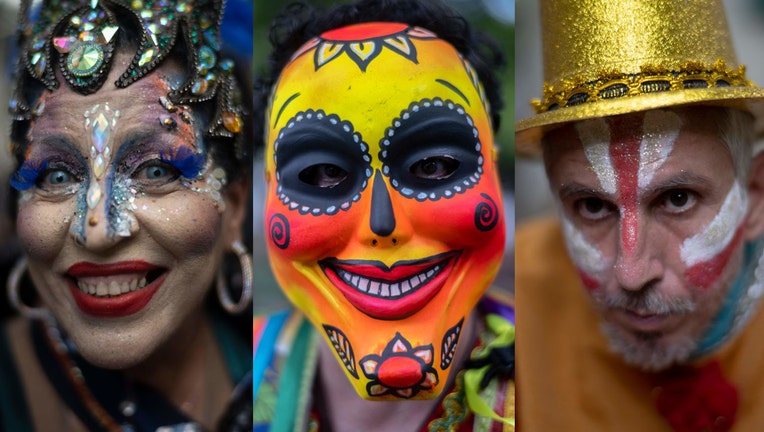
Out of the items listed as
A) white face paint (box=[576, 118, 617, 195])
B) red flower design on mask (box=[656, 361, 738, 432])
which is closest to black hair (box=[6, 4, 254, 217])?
white face paint (box=[576, 118, 617, 195])

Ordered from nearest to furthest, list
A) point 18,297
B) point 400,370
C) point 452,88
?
point 400,370, point 452,88, point 18,297

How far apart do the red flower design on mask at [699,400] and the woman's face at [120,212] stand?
4.38ft

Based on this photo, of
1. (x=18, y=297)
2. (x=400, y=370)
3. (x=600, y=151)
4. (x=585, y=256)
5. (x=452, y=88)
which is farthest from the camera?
(x=18, y=297)

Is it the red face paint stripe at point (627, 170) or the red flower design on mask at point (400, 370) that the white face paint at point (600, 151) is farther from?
the red flower design on mask at point (400, 370)

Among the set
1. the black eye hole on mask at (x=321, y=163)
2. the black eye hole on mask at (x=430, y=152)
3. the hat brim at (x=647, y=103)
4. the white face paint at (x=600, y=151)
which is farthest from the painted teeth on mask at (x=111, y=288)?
the white face paint at (x=600, y=151)

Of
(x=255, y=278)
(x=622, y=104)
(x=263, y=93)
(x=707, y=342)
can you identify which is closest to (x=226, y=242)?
(x=255, y=278)

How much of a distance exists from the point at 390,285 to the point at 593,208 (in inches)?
24.3

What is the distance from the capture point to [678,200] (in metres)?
1.95

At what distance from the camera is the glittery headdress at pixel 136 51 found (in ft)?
6.34

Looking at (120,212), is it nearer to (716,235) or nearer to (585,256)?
(585,256)

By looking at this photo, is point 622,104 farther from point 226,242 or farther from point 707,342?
point 226,242

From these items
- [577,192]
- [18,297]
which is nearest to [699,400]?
[577,192]

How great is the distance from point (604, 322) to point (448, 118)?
0.83 metres

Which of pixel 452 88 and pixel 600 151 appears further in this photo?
pixel 600 151
